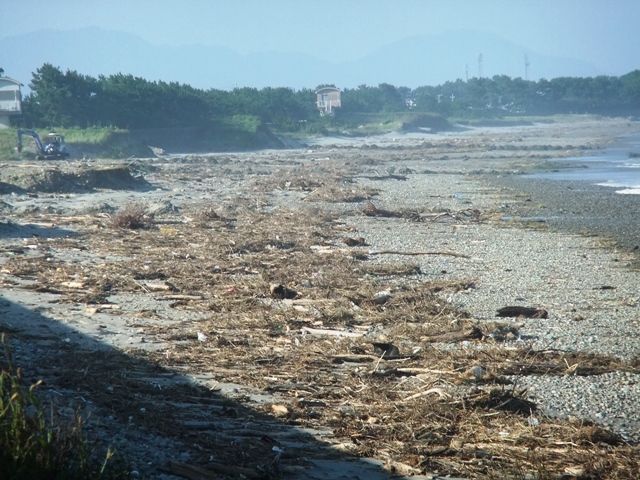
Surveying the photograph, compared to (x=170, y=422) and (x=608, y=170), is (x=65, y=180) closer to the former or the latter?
(x=170, y=422)

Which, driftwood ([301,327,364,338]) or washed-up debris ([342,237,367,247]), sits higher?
driftwood ([301,327,364,338])

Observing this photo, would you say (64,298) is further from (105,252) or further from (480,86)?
(480,86)

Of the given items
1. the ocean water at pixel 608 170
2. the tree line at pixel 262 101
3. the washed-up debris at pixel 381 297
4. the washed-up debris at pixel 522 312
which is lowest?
the ocean water at pixel 608 170

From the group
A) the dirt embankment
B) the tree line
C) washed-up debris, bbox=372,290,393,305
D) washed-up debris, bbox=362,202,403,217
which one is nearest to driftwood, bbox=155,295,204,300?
washed-up debris, bbox=372,290,393,305

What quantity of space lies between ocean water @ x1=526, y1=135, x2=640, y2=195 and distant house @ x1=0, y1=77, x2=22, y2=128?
34.7m

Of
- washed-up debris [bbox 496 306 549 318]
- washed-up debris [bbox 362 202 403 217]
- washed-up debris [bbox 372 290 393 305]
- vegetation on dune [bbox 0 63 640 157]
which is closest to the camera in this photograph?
washed-up debris [bbox 496 306 549 318]

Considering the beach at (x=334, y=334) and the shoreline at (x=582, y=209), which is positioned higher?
the beach at (x=334, y=334)

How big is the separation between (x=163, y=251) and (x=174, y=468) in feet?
33.2

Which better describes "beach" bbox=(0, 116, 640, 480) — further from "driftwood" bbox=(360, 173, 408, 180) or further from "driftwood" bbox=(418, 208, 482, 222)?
"driftwood" bbox=(360, 173, 408, 180)

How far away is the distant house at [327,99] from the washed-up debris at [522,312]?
284 feet

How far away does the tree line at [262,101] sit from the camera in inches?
2239

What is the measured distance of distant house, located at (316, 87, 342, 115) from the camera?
9665 centimetres

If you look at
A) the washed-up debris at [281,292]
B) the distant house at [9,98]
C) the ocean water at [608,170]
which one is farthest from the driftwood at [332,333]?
the distant house at [9,98]

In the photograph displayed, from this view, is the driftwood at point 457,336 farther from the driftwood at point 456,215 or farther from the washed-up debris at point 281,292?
the driftwood at point 456,215
